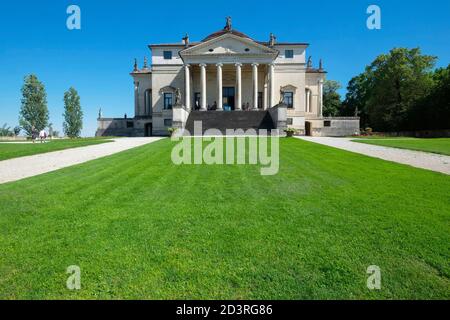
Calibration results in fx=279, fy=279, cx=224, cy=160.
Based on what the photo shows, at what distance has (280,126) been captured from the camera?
3175 cm

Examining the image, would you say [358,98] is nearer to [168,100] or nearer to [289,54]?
[289,54]

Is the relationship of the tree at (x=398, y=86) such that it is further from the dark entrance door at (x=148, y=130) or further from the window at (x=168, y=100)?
the dark entrance door at (x=148, y=130)

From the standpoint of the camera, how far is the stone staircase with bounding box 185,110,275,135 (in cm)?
3350

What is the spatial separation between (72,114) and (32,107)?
25.8 ft

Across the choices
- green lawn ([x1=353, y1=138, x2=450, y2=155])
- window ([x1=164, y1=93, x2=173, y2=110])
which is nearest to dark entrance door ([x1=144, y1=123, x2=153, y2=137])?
window ([x1=164, y1=93, x2=173, y2=110])

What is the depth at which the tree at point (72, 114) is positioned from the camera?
214ft

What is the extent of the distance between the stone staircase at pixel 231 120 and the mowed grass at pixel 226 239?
Result: 2555 cm

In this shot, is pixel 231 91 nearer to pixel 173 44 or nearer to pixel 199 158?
pixel 173 44

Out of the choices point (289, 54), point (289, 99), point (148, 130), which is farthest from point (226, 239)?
point (289, 54)

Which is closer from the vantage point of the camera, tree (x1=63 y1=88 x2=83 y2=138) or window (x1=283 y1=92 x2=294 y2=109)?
window (x1=283 y1=92 x2=294 y2=109)

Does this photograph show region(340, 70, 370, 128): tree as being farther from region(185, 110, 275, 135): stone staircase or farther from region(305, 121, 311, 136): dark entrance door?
region(185, 110, 275, 135): stone staircase

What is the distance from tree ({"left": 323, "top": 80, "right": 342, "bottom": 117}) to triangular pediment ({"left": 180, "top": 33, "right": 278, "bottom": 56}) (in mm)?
40074

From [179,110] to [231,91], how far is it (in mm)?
20953
